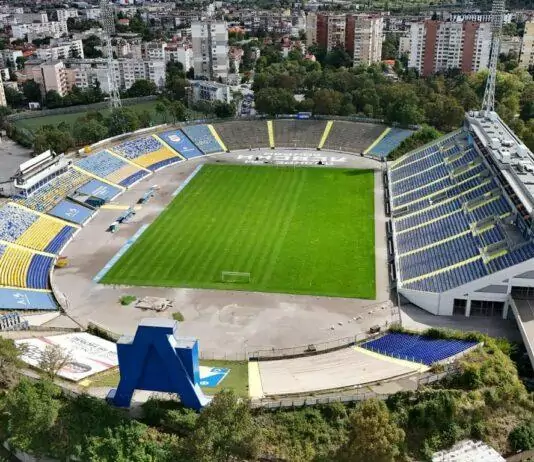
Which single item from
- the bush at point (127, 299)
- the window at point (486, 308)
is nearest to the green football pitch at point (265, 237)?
the bush at point (127, 299)

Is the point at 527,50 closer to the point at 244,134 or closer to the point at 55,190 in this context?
the point at 244,134

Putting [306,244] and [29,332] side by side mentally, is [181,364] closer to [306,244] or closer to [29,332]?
[29,332]

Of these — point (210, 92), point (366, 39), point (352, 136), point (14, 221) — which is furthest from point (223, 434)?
point (366, 39)

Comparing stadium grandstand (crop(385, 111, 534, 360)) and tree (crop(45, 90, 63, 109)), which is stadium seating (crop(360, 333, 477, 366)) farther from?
tree (crop(45, 90, 63, 109))

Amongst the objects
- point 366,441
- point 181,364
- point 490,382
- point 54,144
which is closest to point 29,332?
point 181,364

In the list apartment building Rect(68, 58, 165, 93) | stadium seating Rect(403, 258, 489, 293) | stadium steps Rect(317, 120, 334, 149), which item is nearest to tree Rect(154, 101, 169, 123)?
stadium steps Rect(317, 120, 334, 149)

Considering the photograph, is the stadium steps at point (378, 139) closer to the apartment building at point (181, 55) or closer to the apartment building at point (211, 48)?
the apartment building at point (211, 48)
